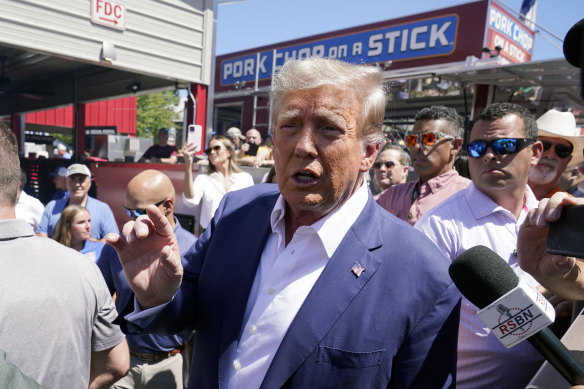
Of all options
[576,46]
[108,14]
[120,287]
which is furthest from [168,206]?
[108,14]

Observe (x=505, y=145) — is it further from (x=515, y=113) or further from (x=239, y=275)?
(x=239, y=275)

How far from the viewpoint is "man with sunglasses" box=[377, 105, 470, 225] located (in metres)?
3.35

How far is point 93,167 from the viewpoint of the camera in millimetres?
7363

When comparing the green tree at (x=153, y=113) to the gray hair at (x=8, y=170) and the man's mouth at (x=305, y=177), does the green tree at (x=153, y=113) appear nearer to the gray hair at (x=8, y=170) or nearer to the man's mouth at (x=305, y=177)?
the gray hair at (x=8, y=170)

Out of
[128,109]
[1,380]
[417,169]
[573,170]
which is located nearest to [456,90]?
[573,170]

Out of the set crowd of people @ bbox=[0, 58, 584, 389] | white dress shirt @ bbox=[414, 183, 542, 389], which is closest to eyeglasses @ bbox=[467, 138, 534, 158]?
white dress shirt @ bbox=[414, 183, 542, 389]

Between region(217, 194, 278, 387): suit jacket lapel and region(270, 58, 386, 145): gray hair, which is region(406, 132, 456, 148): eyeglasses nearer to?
region(270, 58, 386, 145): gray hair

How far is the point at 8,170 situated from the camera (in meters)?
1.69

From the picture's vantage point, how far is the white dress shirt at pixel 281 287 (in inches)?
55.7

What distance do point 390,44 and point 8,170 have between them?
12501mm

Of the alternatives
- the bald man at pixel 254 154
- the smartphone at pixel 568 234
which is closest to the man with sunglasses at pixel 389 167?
the bald man at pixel 254 154

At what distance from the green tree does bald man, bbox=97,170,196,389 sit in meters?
33.9

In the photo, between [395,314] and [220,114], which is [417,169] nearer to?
[395,314]

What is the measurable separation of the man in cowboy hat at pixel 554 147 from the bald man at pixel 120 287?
2717mm
